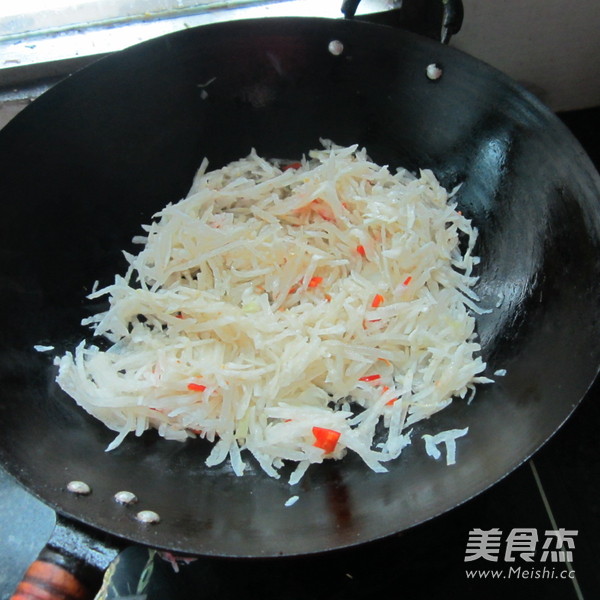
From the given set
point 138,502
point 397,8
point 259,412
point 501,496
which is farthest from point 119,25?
point 501,496

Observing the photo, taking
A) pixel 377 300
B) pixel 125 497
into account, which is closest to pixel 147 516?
pixel 125 497

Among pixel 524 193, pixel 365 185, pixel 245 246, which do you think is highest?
pixel 524 193

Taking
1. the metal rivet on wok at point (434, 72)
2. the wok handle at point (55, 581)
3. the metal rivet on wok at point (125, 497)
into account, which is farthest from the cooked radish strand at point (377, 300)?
the wok handle at point (55, 581)

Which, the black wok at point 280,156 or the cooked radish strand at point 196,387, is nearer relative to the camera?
the black wok at point 280,156

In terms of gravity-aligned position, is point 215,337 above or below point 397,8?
below

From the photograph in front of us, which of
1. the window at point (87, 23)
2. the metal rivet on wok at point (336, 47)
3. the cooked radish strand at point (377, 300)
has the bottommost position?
the cooked radish strand at point (377, 300)

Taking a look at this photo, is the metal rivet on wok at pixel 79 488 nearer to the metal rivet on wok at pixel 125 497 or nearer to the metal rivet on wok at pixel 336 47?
the metal rivet on wok at pixel 125 497

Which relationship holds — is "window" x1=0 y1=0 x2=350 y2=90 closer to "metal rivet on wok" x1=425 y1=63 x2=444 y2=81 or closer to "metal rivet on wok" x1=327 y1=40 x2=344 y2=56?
"metal rivet on wok" x1=327 y1=40 x2=344 y2=56

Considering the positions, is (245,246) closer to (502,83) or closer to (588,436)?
(502,83)
